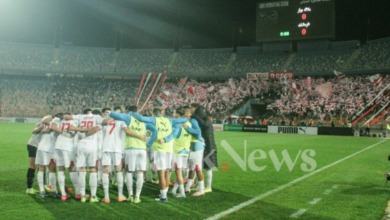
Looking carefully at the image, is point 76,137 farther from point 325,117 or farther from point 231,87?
point 231,87

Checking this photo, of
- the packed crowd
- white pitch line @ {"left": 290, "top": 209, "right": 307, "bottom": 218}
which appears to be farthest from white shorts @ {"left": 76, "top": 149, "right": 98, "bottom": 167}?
the packed crowd

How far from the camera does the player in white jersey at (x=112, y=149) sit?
9.59 m

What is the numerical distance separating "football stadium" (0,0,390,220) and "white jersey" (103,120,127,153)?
0.10 ft

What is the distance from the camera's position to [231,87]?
59.9 m

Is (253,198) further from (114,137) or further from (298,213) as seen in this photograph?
(114,137)

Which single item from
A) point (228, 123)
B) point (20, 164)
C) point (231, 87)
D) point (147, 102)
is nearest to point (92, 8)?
point (147, 102)

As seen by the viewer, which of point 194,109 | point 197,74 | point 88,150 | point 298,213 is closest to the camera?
point 298,213

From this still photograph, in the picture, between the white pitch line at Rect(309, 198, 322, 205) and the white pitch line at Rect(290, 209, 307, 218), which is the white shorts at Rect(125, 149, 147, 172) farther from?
the white pitch line at Rect(309, 198, 322, 205)

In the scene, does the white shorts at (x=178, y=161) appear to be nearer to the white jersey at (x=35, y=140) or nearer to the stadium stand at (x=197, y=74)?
the white jersey at (x=35, y=140)

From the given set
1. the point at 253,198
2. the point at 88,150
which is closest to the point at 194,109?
the point at 253,198

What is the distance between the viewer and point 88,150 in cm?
958

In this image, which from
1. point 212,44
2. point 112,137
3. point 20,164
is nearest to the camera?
point 112,137

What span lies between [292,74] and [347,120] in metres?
11.0

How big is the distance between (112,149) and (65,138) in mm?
1291
